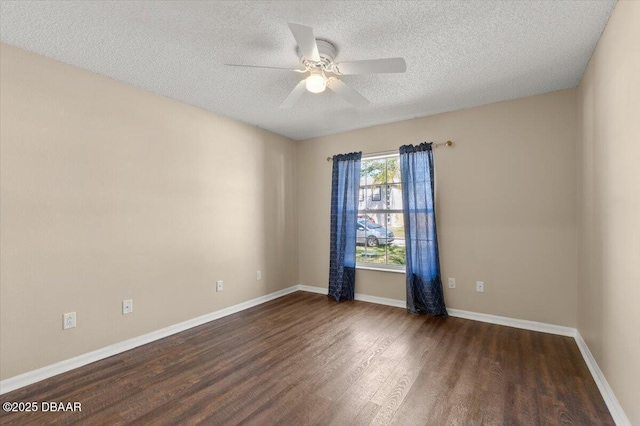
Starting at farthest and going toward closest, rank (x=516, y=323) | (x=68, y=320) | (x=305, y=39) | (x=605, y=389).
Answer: (x=516, y=323), (x=68, y=320), (x=605, y=389), (x=305, y=39)

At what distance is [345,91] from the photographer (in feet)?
7.75

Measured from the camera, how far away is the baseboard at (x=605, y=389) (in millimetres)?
1654

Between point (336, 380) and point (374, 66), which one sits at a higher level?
point (374, 66)

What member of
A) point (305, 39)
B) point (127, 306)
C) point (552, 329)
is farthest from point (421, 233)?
point (127, 306)

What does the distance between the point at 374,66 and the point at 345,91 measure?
0.42 metres

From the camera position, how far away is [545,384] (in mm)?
2078

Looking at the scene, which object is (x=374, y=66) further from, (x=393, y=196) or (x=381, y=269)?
(x=381, y=269)

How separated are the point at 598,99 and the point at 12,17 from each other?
3.95 metres

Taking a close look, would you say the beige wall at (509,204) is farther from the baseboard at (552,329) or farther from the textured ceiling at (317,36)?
the textured ceiling at (317,36)

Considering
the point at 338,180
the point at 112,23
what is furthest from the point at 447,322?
the point at 112,23

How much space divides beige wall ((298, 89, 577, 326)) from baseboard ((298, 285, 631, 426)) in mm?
67

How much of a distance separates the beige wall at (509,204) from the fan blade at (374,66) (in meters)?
1.88

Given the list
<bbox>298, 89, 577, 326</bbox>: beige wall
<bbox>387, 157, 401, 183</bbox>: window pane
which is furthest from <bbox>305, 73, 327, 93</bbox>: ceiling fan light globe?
<bbox>387, 157, 401, 183</bbox>: window pane

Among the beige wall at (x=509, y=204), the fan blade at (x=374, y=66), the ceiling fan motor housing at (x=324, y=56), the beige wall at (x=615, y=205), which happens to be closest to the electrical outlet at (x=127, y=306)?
the ceiling fan motor housing at (x=324, y=56)
